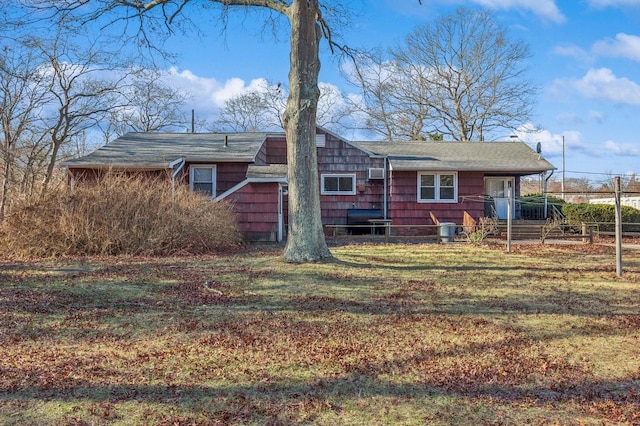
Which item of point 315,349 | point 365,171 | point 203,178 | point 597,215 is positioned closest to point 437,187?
point 365,171

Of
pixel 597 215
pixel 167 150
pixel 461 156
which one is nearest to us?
pixel 167 150

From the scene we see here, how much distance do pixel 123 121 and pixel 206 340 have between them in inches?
1238

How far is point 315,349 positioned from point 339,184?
1510cm

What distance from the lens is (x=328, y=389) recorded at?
11.3 ft

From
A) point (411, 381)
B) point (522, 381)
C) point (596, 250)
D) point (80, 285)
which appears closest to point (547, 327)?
point (522, 381)

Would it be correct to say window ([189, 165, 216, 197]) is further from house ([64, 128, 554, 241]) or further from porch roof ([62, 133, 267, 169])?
porch roof ([62, 133, 267, 169])

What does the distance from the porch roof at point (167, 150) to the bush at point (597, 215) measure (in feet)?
43.5

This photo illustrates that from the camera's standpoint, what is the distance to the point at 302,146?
9.63 m

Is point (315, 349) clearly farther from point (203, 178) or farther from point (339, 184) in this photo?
point (339, 184)

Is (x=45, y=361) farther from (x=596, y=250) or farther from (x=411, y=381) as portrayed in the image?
(x=596, y=250)

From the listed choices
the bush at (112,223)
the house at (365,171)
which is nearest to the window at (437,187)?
the house at (365,171)

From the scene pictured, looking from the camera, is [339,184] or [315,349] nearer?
[315,349]

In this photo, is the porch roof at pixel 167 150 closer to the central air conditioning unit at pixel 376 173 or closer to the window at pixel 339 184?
the window at pixel 339 184

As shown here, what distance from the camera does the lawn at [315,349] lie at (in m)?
3.13
